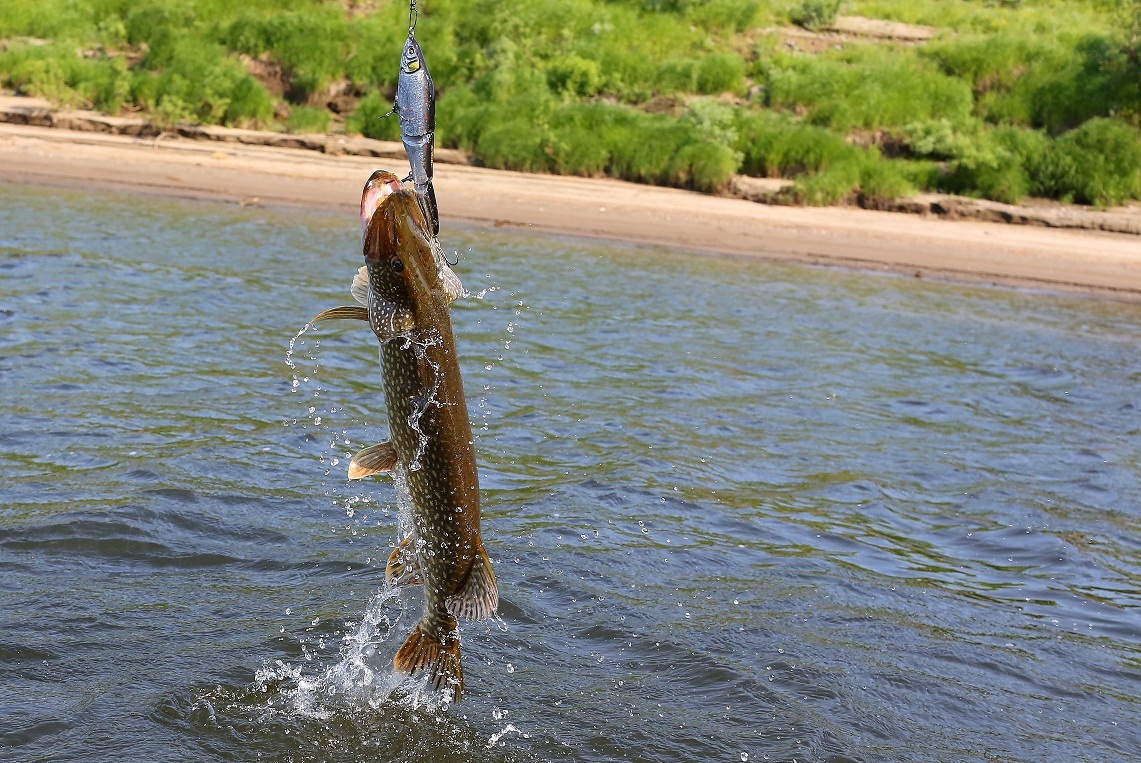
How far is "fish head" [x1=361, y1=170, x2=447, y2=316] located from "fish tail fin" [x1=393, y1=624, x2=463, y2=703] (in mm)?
1264

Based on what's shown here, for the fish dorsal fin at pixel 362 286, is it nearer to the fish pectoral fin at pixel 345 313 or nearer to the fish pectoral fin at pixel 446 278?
the fish pectoral fin at pixel 345 313

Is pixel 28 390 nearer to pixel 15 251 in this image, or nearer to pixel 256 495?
pixel 256 495

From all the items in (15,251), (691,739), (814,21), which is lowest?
(691,739)

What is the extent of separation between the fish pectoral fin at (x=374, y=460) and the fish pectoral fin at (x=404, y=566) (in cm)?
42

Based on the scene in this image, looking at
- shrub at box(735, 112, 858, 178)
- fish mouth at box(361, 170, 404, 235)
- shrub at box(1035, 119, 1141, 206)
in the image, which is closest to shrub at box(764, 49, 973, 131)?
shrub at box(735, 112, 858, 178)

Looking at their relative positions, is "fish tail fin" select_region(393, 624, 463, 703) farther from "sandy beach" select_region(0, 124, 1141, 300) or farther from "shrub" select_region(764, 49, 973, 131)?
"shrub" select_region(764, 49, 973, 131)

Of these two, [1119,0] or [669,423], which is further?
[1119,0]

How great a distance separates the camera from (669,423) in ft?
31.9

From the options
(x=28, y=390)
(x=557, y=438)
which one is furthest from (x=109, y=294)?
(x=557, y=438)

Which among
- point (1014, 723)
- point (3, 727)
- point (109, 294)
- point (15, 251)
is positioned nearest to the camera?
point (3, 727)

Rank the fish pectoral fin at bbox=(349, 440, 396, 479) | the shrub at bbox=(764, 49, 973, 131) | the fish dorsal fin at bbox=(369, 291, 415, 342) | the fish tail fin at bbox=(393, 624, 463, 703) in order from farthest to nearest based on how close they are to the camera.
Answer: the shrub at bbox=(764, 49, 973, 131) < the fish tail fin at bbox=(393, 624, 463, 703) < the fish pectoral fin at bbox=(349, 440, 396, 479) < the fish dorsal fin at bbox=(369, 291, 415, 342)

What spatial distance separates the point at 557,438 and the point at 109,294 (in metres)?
5.67

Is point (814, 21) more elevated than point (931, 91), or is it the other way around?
point (814, 21)

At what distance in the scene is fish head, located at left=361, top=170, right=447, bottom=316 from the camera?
353 centimetres
